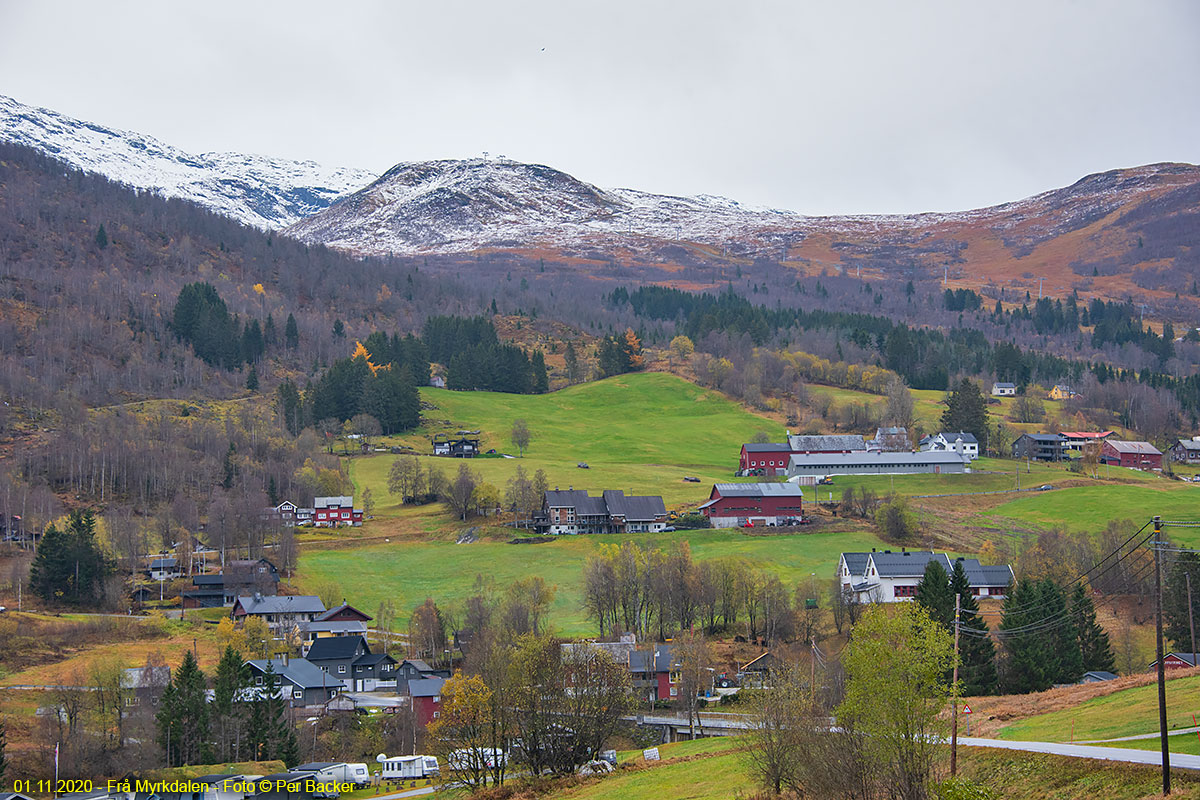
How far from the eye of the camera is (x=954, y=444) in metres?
126

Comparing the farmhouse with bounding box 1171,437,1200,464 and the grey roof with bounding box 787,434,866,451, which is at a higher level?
the grey roof with bounding box 787,434,866,451

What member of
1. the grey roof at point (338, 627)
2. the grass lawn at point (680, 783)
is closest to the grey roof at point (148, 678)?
the grey roof at point (338, 627)

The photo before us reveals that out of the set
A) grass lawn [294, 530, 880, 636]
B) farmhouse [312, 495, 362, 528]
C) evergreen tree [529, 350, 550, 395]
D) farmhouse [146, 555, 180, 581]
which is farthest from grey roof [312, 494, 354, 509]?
evergreen tree [529, 350, 550, 395]

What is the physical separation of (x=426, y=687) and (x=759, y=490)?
51.4m

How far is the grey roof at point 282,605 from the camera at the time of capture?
69400 millimetres

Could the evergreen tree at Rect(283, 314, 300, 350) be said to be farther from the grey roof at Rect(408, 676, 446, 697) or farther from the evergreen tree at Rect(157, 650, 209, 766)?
the evergreen tree at Rect(157, 650, 209, 766)

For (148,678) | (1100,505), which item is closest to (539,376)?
(1100,505)

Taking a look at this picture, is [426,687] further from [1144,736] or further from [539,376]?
[539,376]

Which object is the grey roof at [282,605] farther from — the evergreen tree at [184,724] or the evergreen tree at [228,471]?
the evergreen tree at [228,471]

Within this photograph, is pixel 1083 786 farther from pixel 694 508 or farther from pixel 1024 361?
pixel 1024 361

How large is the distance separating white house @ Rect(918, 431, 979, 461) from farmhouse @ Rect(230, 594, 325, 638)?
77.6 meters

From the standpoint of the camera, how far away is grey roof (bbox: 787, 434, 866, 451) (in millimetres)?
120438

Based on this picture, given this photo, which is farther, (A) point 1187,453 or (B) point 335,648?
(A) point 1187,453

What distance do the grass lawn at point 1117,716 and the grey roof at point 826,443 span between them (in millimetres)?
83988
